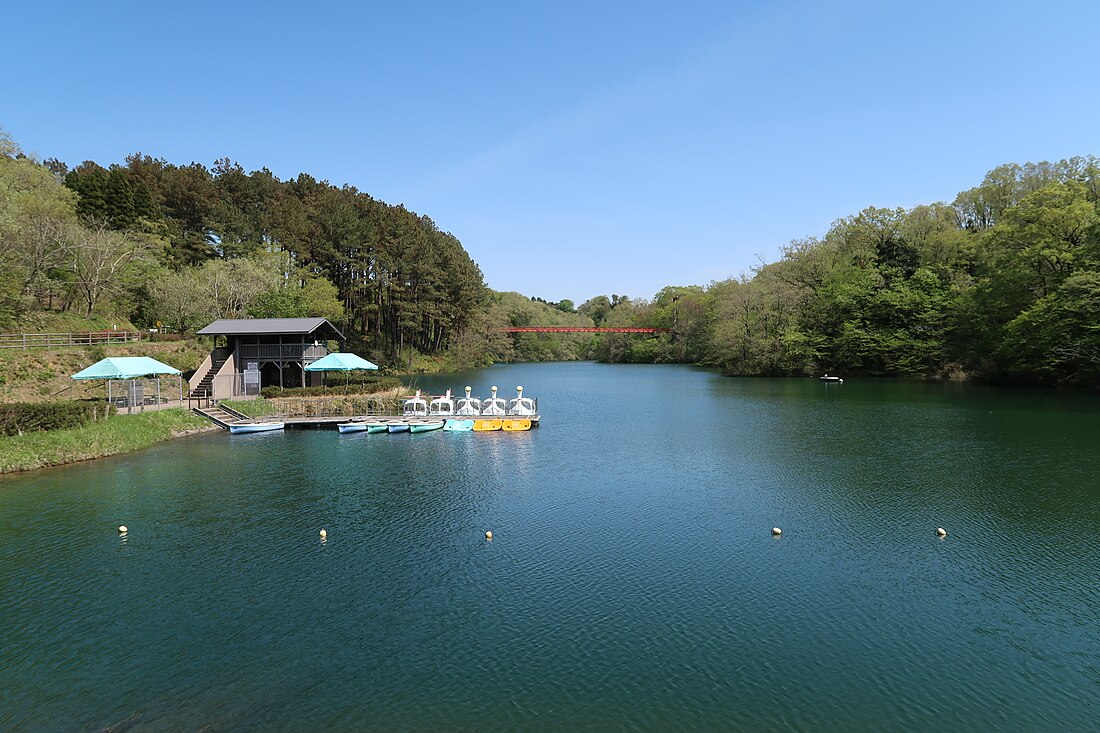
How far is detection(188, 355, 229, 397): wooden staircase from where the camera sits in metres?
35.8

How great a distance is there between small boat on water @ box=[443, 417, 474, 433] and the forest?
23.2 metres

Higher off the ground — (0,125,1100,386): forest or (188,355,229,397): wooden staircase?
(0,125,1100,386): forest

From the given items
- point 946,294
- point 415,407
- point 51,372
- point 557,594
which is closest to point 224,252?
point 51,372

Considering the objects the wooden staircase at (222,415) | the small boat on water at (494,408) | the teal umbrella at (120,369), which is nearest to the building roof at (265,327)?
the wooden staircase at (222,415)

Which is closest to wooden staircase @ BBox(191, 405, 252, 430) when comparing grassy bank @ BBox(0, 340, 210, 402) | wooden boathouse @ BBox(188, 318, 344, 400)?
wooden boathouse @ BBox(188, 318, 344, 400)

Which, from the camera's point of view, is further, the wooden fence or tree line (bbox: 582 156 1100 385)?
tree line (bbox: 582 156 1100 385)

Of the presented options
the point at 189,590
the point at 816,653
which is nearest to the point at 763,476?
the point at 816,653

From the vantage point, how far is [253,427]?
104ft

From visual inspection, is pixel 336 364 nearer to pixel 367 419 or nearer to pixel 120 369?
pixel 367 419

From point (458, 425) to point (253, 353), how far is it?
51.7 feet

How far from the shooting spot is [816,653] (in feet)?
33.6

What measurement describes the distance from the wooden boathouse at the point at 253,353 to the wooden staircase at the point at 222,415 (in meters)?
2.58

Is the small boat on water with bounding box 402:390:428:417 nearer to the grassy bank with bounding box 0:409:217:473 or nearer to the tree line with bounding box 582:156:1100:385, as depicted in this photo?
the grassy bank with bounding box 0:409:217:473

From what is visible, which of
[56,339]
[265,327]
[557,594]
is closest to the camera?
[557,594]
